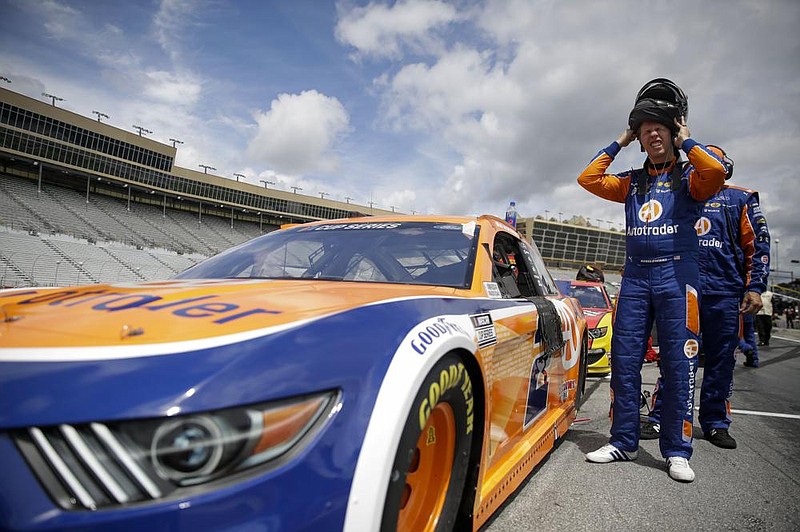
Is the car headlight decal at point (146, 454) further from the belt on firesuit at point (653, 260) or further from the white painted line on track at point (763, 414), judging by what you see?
the white painted line on track at point (763, 414)

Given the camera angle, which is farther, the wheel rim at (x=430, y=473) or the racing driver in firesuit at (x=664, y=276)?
the racing driver in firesuit at (x=664, y=276)

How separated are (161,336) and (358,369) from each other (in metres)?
0.42

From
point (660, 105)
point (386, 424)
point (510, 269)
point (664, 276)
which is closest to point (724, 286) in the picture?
point (664, 276)

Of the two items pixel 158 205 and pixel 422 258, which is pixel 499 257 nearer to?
pixel 422 258

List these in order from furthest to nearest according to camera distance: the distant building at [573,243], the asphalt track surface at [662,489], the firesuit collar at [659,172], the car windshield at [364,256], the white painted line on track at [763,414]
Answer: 1. the distant building at [573,243]
2. the white painted line on track at [763,414]
3. the firesuit collar at [659,172]
4. the car windshield at [364,256]
5. the asphalt track surface at [662,489]

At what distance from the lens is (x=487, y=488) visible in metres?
1.61

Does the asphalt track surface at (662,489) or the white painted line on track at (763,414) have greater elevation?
the white painted line on track at (763,414)

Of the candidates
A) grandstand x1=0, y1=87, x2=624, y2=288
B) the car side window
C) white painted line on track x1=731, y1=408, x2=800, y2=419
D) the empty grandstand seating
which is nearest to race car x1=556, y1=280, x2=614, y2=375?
white painted line on track x1=731, y1=408, x2=800, y2=419

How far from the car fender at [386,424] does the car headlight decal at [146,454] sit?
0.56ft

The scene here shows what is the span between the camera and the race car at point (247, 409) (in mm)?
779

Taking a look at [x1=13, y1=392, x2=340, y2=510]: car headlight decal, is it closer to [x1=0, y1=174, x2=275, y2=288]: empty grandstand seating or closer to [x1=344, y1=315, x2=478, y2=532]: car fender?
[x1=344, y1=315, x2=478, y2=532]: car fender

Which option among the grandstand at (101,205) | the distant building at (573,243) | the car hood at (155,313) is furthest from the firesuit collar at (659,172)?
the distant building at (573,243)

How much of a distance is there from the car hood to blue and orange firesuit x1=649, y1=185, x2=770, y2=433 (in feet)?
9.45

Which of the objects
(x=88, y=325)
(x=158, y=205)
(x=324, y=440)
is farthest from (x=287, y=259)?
(x=158, y=205)
